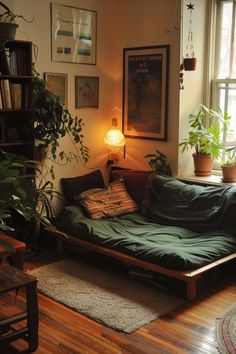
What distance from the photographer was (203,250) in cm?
362

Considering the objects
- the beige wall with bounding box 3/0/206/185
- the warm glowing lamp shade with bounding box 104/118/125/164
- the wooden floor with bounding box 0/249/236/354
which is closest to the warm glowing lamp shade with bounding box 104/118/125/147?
the warm glowing lamp shade with bounding box 104/118/125/164

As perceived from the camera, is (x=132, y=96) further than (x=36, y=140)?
Yes

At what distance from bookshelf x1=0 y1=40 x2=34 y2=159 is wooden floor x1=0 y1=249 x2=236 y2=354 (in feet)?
4.47

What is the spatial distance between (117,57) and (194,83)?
3.08 ft

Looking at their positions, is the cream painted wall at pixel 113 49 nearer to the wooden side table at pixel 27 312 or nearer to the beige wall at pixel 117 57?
the beige wall at pixel 117 57

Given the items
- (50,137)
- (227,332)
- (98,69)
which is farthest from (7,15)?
(227,332)

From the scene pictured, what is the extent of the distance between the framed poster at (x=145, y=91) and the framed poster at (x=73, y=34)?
0.41 meters

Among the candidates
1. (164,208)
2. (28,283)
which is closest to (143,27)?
(164,208)

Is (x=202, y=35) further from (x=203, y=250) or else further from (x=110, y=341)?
(x=110, y=341)

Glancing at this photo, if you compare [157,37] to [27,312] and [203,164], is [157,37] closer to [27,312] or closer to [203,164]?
[203,164]

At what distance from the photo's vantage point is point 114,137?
5.04 m

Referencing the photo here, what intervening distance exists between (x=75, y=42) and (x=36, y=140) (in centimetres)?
107

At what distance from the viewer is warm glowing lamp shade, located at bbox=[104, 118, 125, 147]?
5.04 meters

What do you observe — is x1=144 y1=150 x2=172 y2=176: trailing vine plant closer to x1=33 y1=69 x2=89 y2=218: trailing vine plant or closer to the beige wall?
the beige wall
